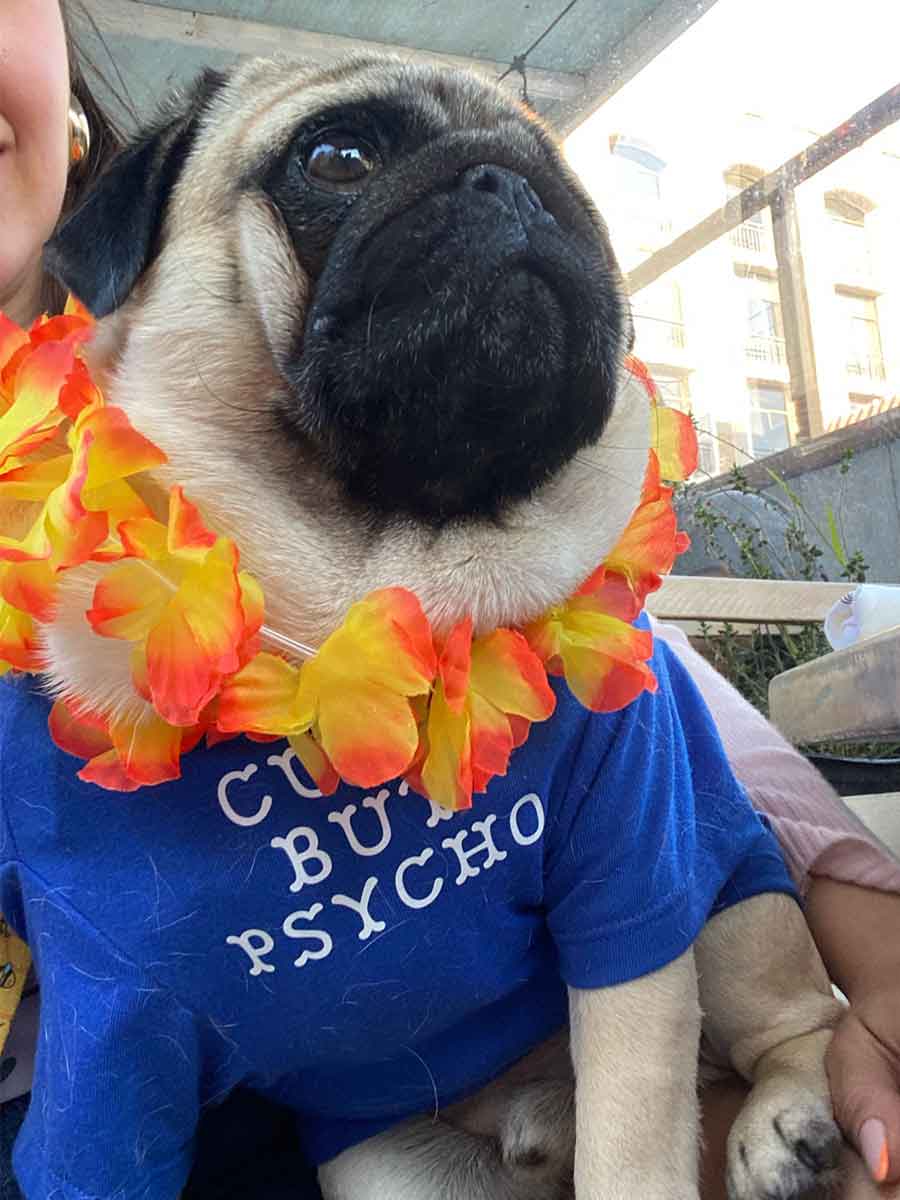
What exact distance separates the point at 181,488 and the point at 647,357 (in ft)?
6.57

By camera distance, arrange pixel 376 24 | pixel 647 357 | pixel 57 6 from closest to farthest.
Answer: pixel 57 6 → pixel 376 24 → pixel 647 357

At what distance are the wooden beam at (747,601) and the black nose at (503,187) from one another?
147cm

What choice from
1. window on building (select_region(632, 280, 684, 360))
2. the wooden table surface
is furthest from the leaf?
the wooden table surface

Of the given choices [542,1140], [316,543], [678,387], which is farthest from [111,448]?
[678,387]

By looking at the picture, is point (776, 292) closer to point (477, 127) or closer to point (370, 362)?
point (477, 127)

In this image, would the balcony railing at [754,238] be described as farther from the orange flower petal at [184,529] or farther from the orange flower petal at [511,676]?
the orange flower petal at [184,529]

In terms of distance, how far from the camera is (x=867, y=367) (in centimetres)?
272

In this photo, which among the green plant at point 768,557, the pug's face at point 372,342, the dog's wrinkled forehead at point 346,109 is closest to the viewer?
the pug's face at point 372,342

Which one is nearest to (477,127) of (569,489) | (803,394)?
(569,489)

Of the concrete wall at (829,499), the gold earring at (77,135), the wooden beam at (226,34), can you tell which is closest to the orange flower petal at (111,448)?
the gold earring at (77,135)

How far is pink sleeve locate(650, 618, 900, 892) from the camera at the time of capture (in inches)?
38.2

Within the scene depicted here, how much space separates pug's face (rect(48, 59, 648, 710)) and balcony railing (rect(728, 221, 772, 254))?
6.88 feet

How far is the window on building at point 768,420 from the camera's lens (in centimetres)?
285

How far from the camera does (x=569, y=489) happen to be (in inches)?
34.8
